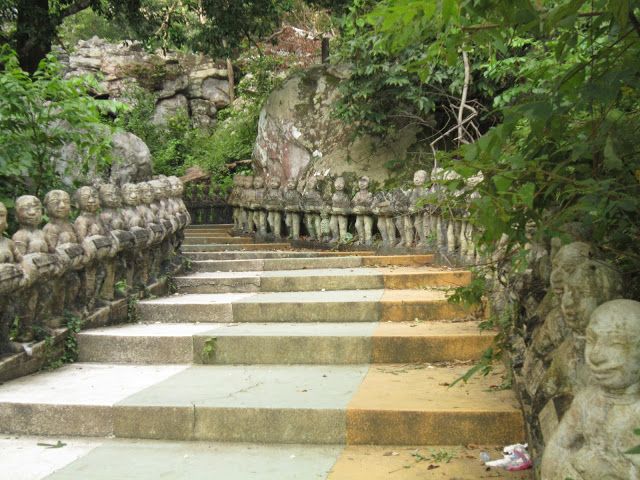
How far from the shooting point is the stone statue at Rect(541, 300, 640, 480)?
2553mm

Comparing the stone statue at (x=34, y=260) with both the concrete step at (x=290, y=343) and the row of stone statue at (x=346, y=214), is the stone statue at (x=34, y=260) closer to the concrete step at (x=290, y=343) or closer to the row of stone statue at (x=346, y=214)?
the concrete step at (x=290, y=343)

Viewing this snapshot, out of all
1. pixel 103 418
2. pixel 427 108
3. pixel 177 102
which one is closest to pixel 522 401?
pixel 103 418

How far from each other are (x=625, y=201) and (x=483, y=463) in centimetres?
209

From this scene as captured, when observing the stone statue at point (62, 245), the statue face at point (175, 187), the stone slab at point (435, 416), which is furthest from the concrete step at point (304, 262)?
the stone slab at point (435, 416)

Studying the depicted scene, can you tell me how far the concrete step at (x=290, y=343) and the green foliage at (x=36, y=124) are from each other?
1.87 m

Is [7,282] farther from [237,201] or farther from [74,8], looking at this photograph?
→ [237,201]

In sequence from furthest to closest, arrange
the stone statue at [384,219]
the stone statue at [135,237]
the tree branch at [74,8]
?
the tree branch at [74,8] → the stone statue at [384,219] → the stone statue at [135,237]

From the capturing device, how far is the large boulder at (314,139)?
1168 cm

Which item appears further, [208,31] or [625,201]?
[208,31]

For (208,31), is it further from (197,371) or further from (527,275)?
(527,275)

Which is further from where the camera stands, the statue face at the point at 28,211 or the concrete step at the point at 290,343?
the statue face at the point at 28,211

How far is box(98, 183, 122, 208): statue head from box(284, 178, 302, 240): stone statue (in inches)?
161

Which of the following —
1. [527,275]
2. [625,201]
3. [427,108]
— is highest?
[427,108]

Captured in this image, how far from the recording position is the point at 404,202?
9.45 meters
